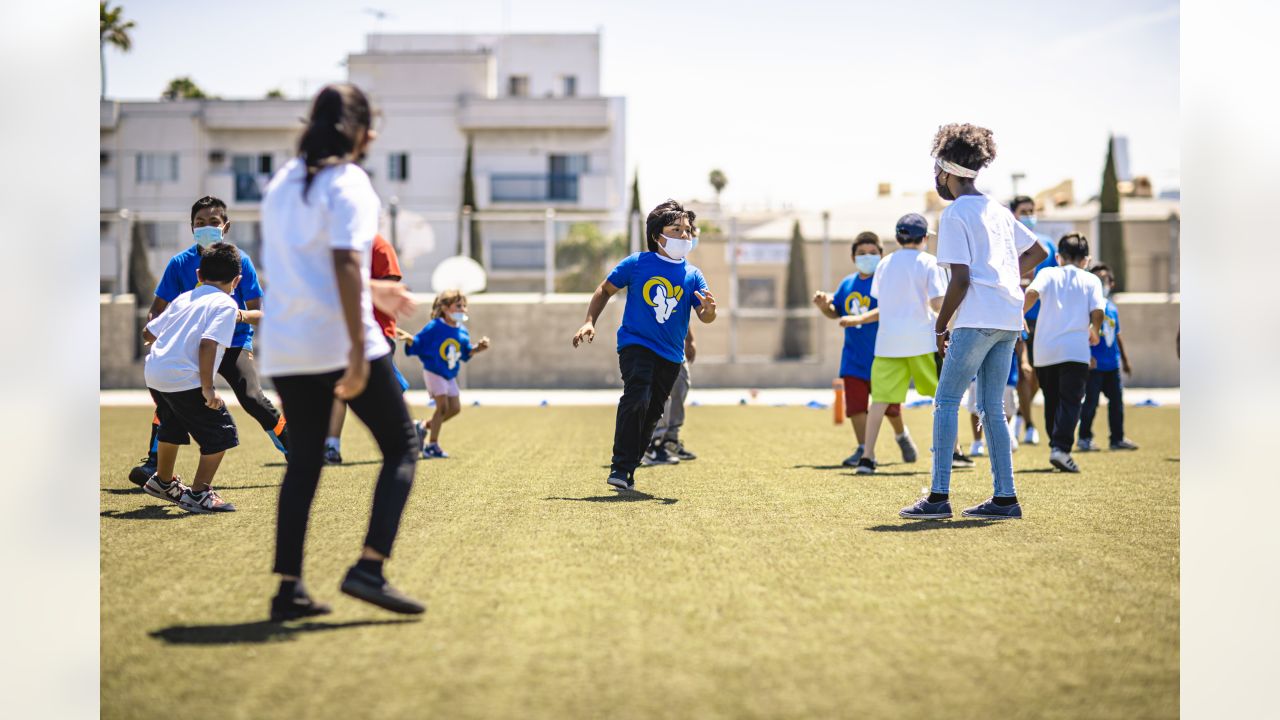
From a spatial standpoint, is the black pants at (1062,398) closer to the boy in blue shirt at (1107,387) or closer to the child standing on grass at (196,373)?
the boy in blue shirt at (1107,387)

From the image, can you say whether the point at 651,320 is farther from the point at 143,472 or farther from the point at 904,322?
the point at 143,472

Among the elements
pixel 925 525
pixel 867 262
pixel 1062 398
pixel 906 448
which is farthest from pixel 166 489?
pixel 1062 398

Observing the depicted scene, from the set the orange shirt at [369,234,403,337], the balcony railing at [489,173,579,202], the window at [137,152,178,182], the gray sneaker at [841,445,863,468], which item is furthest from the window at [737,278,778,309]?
the window at [137,152,178,182]

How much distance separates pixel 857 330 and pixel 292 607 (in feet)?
21.1

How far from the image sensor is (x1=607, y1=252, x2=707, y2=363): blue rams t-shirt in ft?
24.5

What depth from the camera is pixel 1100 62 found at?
24.6 feet

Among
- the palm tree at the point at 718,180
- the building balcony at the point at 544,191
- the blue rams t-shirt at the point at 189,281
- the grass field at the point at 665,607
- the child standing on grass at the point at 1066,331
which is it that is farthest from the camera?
the palm tree at the point at 718,180

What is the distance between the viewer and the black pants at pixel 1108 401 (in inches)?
433

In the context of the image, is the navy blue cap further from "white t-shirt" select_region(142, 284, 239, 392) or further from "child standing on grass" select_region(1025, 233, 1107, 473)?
"white t-shirt" select_region(142, 284, 239, 392)

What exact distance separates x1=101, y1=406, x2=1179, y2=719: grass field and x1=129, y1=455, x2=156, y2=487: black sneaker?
0.16m

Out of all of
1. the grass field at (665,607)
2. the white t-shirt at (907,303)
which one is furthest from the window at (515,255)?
the grass field at (665,607)

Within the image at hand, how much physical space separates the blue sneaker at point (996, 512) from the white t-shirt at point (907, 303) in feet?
7.57

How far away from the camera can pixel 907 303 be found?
28.5 feet
